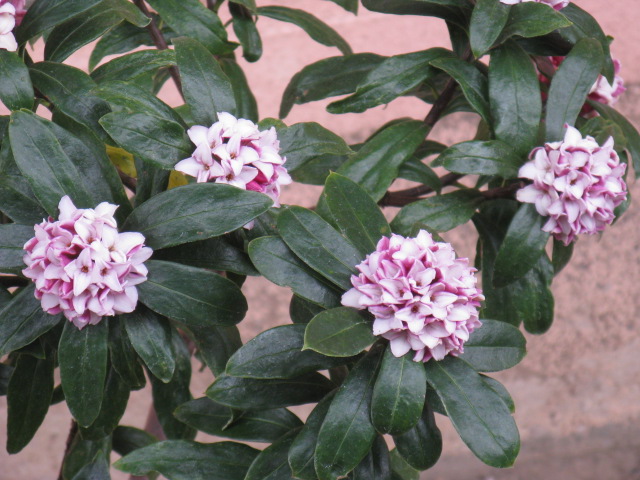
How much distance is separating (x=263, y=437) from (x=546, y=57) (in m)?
0.61

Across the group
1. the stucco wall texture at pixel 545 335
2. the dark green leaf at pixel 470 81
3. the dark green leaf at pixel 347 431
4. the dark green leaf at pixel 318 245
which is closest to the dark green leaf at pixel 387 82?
the dark green leaf at pixel 470 81

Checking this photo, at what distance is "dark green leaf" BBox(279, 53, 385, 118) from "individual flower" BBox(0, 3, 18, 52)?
0.41 m

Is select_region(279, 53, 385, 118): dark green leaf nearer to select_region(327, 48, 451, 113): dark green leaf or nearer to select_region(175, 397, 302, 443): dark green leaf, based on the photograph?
select_region(327, 48, 451, 113): dark green leaf

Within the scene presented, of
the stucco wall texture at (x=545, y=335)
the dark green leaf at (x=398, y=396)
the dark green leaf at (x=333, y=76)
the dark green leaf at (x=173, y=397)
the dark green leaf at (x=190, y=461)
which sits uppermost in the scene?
the dark green leaf at (x=333, y=76)

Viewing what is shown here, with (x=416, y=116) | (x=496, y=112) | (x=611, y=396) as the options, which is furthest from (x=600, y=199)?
(x=611, y=396)

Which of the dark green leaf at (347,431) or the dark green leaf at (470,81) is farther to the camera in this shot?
the dark green leaf at (470,81)

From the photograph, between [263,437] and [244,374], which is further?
[263,437]

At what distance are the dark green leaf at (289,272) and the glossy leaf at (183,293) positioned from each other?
0.13ft

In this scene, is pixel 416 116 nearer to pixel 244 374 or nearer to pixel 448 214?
pixel 448 214

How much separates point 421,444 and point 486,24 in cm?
Answer: 44

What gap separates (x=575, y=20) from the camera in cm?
92

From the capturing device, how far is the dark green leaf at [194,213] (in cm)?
66

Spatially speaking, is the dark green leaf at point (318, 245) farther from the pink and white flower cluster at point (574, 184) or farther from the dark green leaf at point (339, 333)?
the pink and white flower cluster at point (574, 184)

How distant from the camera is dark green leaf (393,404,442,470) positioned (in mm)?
735
